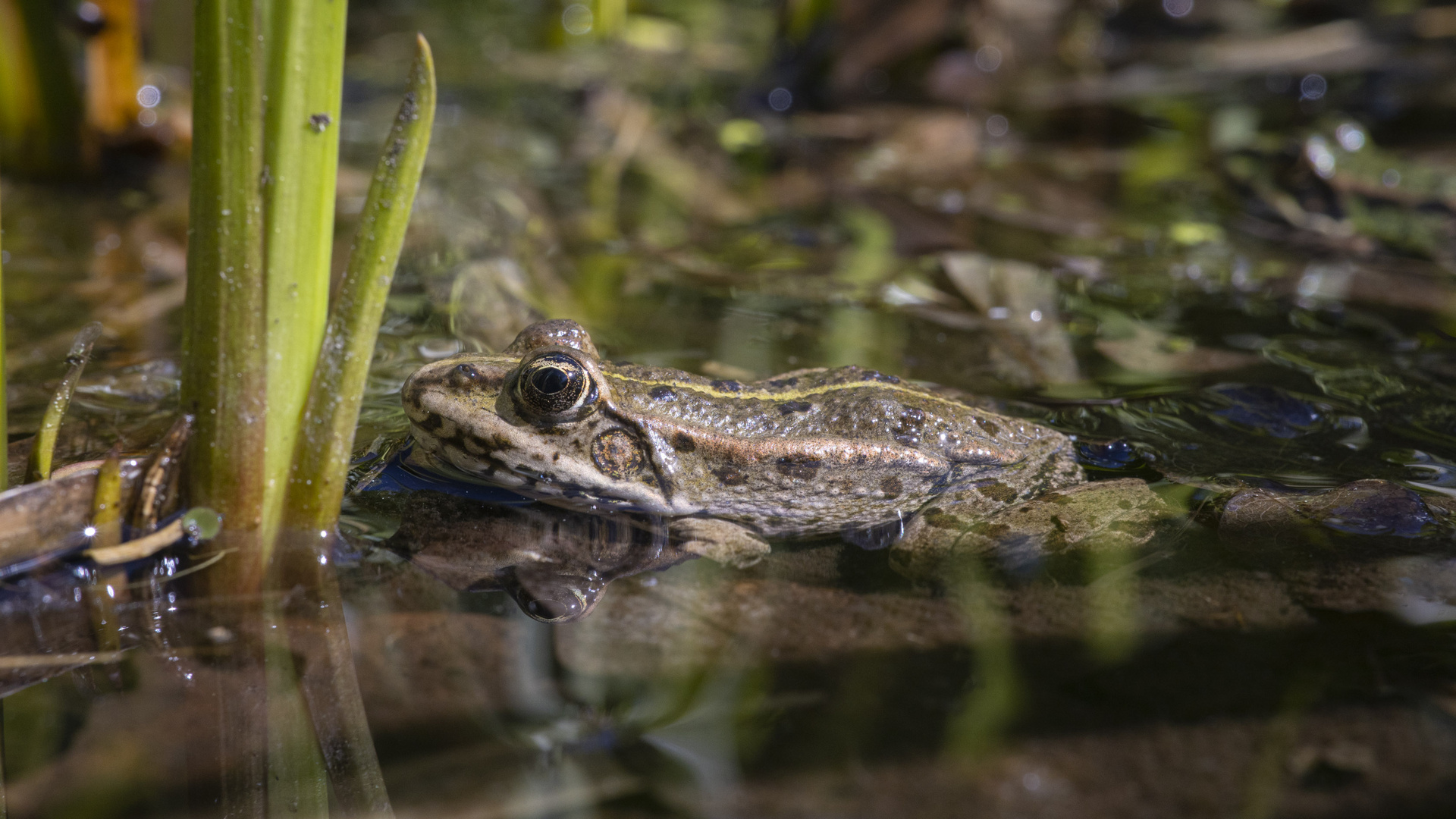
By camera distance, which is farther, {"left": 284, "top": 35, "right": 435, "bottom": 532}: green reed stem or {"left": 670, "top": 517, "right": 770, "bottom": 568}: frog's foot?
{"left": 670, "top": 517, "right": 770, "bottom": 568}: frog's foot

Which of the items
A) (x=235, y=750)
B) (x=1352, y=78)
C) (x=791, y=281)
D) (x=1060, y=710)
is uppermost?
(x=1352, y=78)

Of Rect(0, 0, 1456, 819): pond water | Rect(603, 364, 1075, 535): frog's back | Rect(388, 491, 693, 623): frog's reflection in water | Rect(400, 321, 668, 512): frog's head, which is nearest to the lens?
Rect(0, 0, 1456, 819): pond water

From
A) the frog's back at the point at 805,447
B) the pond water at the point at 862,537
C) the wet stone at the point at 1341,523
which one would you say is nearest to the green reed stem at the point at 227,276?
the pond water at the point at 862,537

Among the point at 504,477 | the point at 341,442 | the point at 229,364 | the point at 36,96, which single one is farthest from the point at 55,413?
the point at 36,96

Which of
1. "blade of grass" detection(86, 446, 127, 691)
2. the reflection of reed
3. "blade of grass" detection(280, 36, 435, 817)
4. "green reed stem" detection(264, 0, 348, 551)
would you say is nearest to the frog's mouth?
"blade of grass" detection(280, 36, 435, 817)

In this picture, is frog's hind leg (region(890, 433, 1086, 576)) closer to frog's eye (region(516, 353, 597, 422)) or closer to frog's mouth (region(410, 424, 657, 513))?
frog's mouth (region(410, 424, 657, 513))

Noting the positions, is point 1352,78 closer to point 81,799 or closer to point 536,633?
point 536,633

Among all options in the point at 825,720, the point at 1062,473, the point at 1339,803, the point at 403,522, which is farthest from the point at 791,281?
the point at 1339,803
